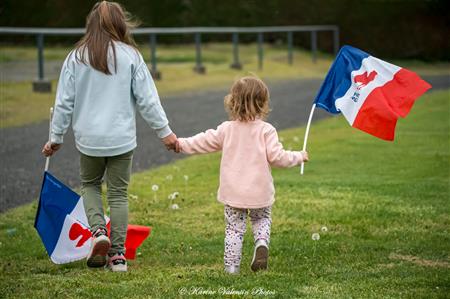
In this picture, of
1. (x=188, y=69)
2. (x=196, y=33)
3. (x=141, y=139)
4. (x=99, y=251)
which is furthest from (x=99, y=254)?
(x=188, y=69)

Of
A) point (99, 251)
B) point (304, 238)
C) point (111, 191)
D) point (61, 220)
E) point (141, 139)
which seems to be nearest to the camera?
point (99, 251)

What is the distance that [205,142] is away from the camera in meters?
4.83

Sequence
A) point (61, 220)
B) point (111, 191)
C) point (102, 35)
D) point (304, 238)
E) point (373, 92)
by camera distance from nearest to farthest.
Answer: point (102, 35)
point (111, 191)
point (61, 220)
point (373, 92)
point (304, 238)

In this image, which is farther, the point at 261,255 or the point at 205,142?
the point at 205,142

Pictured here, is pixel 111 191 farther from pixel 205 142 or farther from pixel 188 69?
pixel 188 69

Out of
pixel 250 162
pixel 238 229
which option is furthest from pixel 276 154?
pixel 238 229

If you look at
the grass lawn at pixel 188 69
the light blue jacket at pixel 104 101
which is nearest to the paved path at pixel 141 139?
the grass lawn at pixel 188 69

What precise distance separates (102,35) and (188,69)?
16.3 m

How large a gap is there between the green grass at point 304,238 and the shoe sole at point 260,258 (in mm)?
62

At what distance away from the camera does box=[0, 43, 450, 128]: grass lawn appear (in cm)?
1420

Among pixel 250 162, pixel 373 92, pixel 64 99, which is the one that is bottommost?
pixel 250 162

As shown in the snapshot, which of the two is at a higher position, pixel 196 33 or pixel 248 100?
pixel 248 100

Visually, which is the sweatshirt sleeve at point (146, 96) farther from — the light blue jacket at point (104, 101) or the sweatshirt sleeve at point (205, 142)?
the sweatshirt sleeve at point (205, 142)

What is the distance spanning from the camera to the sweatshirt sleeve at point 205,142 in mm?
4812
